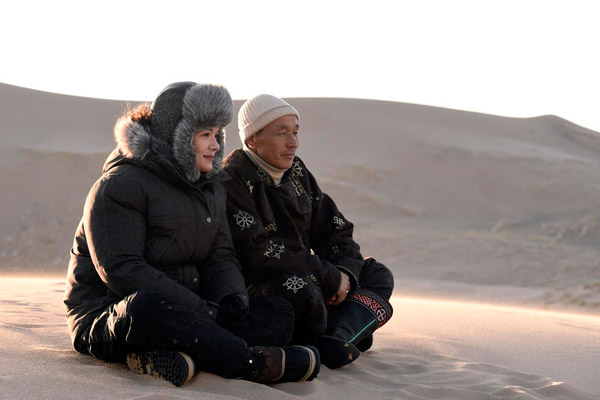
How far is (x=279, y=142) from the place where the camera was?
4980 millimetres

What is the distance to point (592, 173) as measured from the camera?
2611 centimetres

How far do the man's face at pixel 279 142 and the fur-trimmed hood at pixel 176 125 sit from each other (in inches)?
24.9

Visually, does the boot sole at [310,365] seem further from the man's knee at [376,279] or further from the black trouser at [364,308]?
the man's knee at [376,279]

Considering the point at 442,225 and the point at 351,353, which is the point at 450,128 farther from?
the point at 351,353

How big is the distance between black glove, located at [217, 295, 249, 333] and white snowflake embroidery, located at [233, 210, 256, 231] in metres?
0.60

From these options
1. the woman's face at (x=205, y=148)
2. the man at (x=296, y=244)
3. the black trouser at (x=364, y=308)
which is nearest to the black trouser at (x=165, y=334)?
the man at (x=296, y=244)

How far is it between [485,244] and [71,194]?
9.85 m

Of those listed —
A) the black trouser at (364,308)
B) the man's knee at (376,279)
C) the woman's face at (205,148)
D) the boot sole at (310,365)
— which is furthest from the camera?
the man's knee at (376,279)

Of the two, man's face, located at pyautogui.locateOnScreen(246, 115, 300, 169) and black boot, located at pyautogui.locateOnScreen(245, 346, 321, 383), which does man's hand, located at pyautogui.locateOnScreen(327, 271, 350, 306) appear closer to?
man's face, located at pyautogui.locateOnScreen(246, 115, 300, 169)

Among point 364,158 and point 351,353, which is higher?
point 364,158

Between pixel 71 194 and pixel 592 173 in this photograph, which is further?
pixel 592 173

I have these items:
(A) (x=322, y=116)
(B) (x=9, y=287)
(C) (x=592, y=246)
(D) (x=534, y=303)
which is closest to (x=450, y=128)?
(A) (x=322, y=116)

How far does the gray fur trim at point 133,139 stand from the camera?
4.18 m

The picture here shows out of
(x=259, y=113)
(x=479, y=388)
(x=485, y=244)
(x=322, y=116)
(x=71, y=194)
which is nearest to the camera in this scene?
(x=479, y=388)
